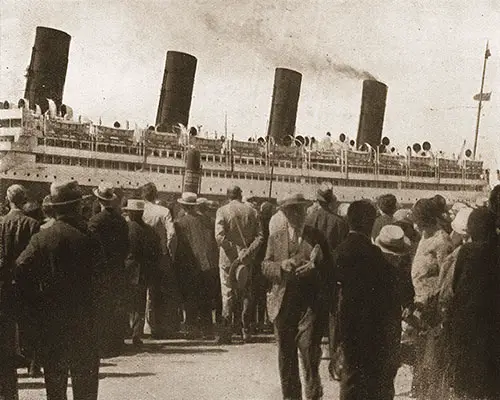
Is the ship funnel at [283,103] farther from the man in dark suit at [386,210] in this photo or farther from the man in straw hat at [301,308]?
Result: the man in straw hat at [301,308]

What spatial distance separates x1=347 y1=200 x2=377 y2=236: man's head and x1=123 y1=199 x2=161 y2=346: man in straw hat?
2.90 metres

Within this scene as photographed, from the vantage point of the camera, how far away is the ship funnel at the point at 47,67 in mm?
13148

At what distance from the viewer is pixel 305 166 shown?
14.4 m

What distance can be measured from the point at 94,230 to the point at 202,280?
1.99 metres

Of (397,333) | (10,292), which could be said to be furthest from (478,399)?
(10,292)

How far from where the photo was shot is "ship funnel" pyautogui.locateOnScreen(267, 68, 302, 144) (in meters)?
19.4

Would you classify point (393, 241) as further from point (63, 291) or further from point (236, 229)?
point (236, 229)

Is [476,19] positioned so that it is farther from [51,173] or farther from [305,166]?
[51,173]

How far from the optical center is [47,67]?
1359 centimetres

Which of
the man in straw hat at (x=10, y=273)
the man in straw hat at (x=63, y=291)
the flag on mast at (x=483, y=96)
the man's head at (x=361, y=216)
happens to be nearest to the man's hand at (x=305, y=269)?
the man's head at (x=361, y=216)

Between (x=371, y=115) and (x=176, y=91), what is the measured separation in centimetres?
730

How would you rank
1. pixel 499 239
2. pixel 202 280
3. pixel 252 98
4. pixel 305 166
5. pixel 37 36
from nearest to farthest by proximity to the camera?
pixel 499 239 < pixel 202 280 < pixel 252 98 < pixel 37 36 < pixel 305 166

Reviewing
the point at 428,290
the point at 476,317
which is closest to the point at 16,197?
the point at 428,290

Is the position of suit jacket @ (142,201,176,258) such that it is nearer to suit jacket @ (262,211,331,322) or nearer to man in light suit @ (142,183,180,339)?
man in light suit @ (142,183,180,339)
